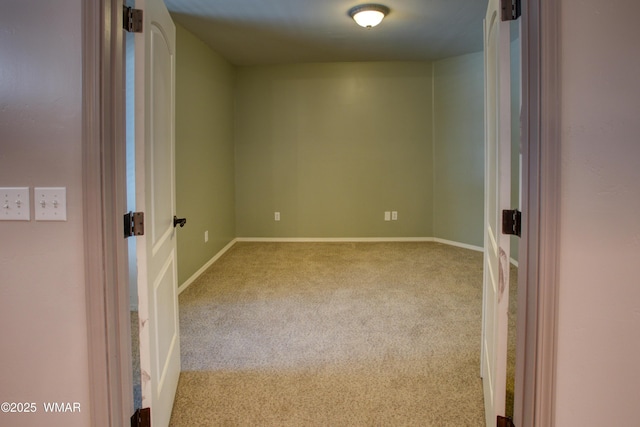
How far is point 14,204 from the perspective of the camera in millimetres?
1253

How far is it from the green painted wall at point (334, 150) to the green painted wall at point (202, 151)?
378mm

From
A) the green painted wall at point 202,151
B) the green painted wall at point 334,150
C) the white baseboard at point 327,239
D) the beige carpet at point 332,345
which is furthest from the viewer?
the white baseboard at point 327,239

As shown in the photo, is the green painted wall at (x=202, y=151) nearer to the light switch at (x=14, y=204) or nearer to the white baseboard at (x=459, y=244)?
the light switch at (x=14, y=204)

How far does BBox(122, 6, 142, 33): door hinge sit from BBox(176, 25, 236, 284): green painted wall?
7.46 ft

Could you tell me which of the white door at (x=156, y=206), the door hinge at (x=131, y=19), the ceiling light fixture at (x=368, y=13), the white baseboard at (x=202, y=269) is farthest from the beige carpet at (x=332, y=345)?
the ceiling light fixture at (x=368, y=13)

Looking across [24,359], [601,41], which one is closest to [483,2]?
[601,41]

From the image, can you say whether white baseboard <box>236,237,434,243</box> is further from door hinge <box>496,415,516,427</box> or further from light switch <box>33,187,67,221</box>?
light switch <box>33,187,67,221</box>

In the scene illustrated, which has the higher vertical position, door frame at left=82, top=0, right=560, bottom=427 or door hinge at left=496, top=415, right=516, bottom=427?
door frame at left=82, top=0, right=560, bottom=427

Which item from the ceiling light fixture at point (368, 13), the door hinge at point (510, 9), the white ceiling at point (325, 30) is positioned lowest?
the door hinge at point (510, 9)

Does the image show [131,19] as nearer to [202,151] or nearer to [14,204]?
[14,204]

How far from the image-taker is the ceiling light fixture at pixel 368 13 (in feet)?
11.3

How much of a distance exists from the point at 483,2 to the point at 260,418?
3582 mm

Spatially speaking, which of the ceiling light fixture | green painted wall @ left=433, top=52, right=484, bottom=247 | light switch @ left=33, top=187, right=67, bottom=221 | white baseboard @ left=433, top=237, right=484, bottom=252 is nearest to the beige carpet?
white baseboard @ left=433, top=237, right=484, bottom=252

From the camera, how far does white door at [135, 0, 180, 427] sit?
141 cm
